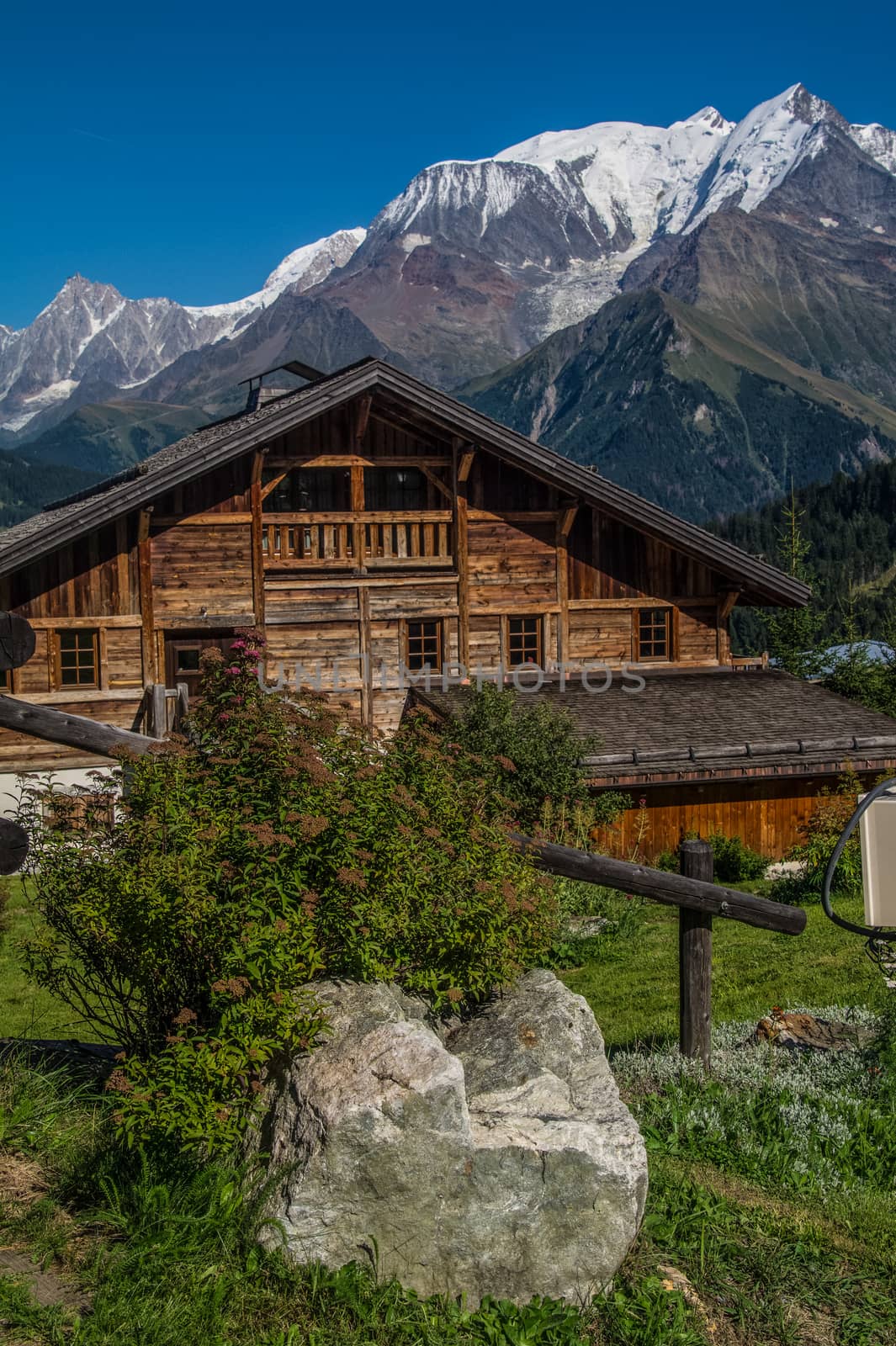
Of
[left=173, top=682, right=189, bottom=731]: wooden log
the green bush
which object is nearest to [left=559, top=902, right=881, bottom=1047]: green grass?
the green bush

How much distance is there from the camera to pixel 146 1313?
470cm

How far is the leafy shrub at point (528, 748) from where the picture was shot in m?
17.7

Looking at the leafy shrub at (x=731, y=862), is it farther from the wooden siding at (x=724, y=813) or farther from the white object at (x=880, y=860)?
the white object at (x=880, y=860)

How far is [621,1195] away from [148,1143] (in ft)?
7.10

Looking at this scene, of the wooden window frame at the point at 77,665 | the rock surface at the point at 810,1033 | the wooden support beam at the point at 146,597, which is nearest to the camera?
the rock surface at the point at 810,1033

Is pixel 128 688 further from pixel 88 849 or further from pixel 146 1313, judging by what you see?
pixel 146 1313

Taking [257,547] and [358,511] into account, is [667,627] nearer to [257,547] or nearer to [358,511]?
[358,511]

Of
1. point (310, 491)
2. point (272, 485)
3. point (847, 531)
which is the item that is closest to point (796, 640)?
point (310, 491)

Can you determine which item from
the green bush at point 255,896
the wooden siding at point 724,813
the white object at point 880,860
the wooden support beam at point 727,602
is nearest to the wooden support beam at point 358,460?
the wooden support beam at point 727,602

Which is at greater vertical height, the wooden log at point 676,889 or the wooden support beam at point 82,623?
the wooden support beam at point 82,623

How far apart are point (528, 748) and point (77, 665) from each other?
34.4 ft

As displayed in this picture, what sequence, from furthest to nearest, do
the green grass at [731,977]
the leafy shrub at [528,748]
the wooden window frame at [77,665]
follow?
the wooden window frame at [77,665]
the leafy shrub at [528,748]
the green grass at [731,977]

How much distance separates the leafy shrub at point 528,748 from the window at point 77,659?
8.73 m

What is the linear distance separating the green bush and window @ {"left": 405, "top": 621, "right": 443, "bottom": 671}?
19.3 metres
